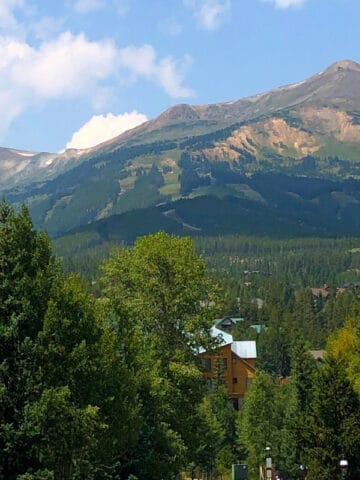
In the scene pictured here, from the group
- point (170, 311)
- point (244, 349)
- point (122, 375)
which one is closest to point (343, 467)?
point (122, 375)

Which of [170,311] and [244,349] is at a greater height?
[170,311]

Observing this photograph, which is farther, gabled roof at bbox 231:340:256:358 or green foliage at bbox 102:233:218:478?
gabled roof at bbox 231:340:256:358

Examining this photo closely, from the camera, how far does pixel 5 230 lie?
33875 mm

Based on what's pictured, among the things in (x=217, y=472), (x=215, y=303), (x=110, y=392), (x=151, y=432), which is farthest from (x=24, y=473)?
(x=217, y=472)

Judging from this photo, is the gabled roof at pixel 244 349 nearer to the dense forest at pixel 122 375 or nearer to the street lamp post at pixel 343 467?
the dense forest at pixel 122 375

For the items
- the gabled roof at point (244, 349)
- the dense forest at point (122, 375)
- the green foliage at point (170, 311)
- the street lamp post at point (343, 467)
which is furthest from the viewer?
the gabled roof at point (244, 349)

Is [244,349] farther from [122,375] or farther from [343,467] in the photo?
[122,375]

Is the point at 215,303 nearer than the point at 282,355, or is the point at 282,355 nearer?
the point at 215,303

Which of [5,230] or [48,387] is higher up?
[5,230]

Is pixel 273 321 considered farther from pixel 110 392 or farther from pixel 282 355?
pixel 110 392

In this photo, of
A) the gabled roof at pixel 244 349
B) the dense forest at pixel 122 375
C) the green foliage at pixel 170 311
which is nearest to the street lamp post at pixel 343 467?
the dense forest at pixel 122 375

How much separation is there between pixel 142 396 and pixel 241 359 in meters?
93.9

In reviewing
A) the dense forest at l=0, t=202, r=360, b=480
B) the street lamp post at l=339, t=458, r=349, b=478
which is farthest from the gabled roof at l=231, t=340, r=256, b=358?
the street lamp post at l=339, t=458, r=349, b=478

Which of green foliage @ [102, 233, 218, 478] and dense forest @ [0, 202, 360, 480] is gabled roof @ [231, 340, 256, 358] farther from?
green foliage @ [102, 233, 218, 478]
